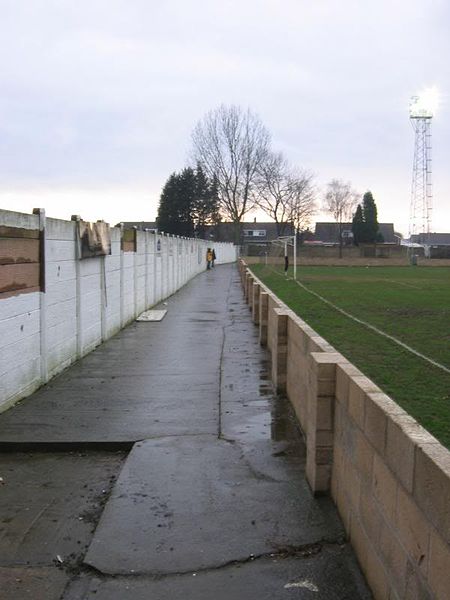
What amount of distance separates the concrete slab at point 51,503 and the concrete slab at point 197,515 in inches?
6.2

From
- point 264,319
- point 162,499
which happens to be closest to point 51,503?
point 162,499

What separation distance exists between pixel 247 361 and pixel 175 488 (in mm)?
6278

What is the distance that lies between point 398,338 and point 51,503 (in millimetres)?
10152

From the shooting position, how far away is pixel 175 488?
5.71 m

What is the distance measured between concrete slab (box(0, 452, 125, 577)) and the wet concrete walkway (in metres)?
0.01

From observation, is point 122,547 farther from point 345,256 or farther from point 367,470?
point 345,256

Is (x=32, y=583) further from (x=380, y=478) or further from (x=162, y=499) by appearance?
(x=380, y=478)

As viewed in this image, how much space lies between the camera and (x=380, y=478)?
3.88 meters

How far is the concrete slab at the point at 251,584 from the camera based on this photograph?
13.1 feet

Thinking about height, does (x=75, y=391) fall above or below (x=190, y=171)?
below

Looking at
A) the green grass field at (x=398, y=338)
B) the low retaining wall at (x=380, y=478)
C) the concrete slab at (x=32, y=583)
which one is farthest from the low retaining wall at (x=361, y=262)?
the concrete slab at (x=32, y=583)

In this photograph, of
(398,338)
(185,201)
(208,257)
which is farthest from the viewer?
(185,201)

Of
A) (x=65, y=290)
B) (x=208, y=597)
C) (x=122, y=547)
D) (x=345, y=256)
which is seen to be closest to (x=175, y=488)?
(x=122, y=547)

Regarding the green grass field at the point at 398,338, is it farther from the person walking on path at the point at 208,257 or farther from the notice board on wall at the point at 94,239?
the person walking on path at the point at 208,257
